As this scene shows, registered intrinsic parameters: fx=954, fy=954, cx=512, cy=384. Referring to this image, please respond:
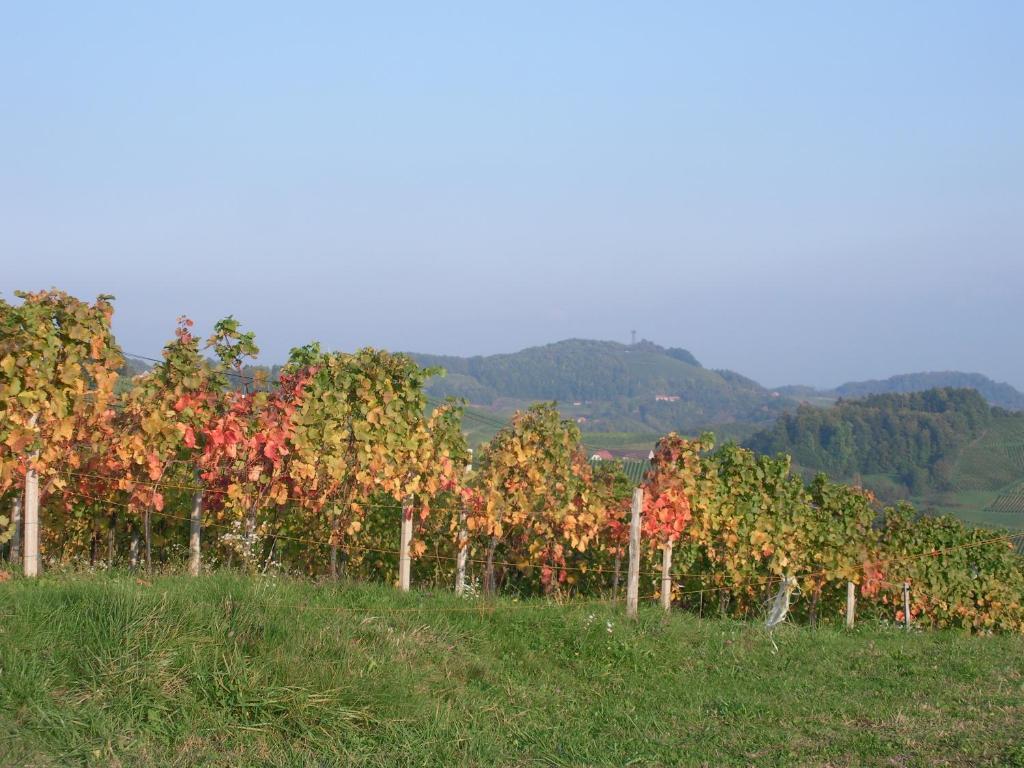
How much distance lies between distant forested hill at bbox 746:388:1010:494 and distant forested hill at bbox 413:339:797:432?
1648 inches

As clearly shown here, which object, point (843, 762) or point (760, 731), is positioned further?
point (760, 731)

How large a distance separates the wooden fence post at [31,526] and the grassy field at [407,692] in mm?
347

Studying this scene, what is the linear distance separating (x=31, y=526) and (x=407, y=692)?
11.4 feet

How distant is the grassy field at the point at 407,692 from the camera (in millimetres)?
5027

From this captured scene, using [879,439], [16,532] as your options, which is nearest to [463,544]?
[16,532]

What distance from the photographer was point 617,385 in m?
168

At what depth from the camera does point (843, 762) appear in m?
5.40

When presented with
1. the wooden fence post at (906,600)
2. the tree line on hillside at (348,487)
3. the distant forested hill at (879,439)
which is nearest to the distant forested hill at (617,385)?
the distant forested hill at (879,439)

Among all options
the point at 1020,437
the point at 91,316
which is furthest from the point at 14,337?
the point at 1020,437

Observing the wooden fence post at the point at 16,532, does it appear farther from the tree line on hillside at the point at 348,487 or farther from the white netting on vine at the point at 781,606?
the white netting on vine at the point at 781,606

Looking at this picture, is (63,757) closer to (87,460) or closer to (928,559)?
(87,460)

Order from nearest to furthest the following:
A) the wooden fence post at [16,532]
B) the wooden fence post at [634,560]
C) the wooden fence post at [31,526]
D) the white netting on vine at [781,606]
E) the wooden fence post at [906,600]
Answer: the wooden fence post at [31,526] → the wooden fence post at [16,532] → the wooden fence post at [634,560] → the white netting on vine at [781,606] → the wooden fence post at [906,600]

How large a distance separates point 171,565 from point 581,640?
365 cm

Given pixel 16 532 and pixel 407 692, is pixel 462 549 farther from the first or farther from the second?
pixel 16 532
